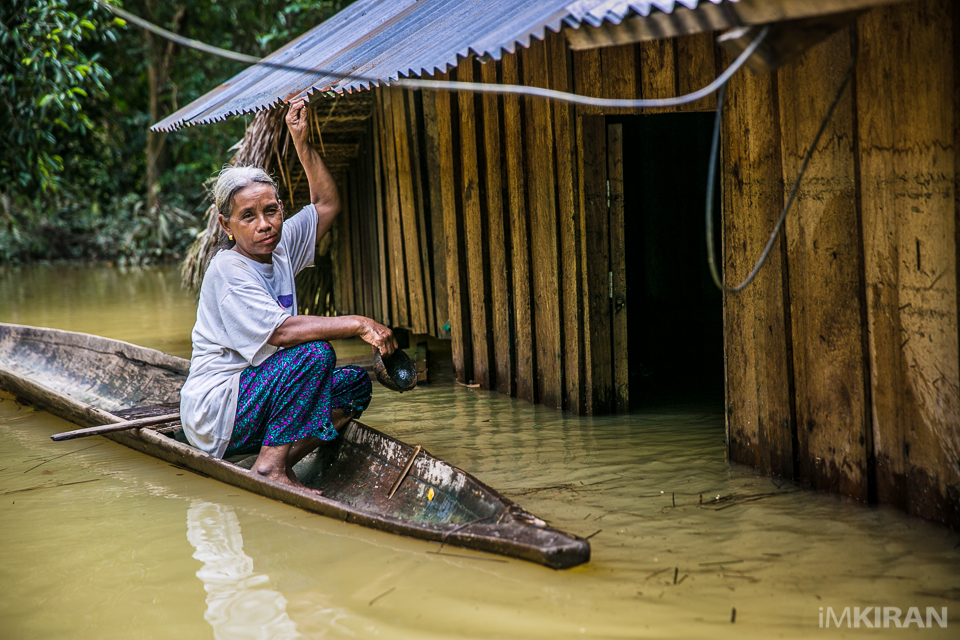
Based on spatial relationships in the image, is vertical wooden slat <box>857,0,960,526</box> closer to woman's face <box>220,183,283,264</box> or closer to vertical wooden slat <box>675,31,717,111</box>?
vertical wooden slat <box>675,31,717,111</box>

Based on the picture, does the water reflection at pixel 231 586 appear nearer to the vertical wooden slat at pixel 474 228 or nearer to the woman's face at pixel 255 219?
the woman's face at pixel 255 219

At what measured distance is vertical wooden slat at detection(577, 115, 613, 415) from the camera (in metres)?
4.91

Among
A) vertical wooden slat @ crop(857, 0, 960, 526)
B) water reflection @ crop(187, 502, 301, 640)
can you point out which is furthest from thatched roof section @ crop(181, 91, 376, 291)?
vertical wooden slat @ crop(857, 0, 960, 526)

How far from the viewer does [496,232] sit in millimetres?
5641

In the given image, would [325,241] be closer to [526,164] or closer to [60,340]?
[60,340]

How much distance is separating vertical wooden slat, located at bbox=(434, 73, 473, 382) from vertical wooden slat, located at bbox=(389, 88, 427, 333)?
1.92 ft

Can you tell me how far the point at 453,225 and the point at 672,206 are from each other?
2.41m

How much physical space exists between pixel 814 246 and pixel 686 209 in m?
3.99

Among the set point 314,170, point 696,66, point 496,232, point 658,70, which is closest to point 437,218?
point 496,232

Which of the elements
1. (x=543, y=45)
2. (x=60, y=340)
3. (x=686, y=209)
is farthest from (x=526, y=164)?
(x=60, y=340)

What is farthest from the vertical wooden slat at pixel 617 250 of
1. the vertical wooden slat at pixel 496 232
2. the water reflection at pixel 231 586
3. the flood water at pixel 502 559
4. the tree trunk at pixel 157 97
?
the tree trunk at pixel 157 97

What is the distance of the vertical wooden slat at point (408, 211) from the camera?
666cm

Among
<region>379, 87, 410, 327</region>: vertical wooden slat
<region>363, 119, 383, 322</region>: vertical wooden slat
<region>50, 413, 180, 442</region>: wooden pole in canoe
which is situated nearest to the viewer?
<region>50, 413, 180, 442</region>: wooden pole in canoe

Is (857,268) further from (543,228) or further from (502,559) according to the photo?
(543,228)
